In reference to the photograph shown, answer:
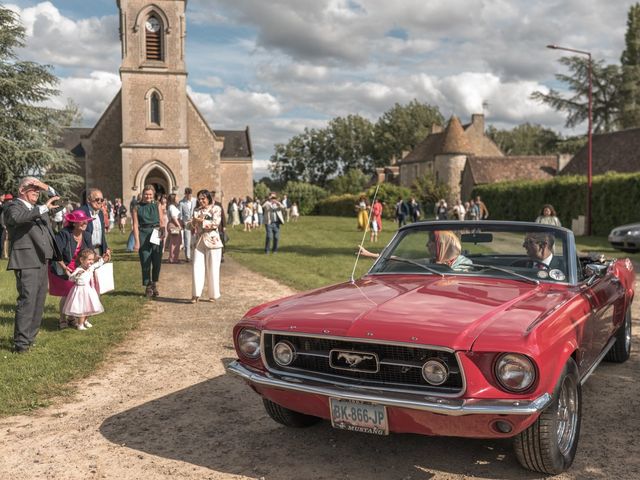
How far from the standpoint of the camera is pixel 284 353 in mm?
4230

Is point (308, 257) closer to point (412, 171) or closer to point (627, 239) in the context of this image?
point (627, 239)

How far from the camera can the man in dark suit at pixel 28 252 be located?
22.6 ft

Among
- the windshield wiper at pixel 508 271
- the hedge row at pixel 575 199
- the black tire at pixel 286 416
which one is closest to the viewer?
the black tire at pixel 286 416

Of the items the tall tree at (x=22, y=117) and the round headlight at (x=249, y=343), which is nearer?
the round headlight at (x=249, y=343)

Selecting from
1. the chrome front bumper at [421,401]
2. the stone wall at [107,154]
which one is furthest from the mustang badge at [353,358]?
the stone wall at [107,154]

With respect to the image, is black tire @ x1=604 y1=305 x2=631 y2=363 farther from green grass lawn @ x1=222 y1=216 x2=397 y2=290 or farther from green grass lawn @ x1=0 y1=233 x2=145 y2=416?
green grass lawn @ x1=222 y1=216 x2=397 y2=290

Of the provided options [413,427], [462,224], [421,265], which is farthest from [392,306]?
[462,224]

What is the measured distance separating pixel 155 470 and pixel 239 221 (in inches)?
1463

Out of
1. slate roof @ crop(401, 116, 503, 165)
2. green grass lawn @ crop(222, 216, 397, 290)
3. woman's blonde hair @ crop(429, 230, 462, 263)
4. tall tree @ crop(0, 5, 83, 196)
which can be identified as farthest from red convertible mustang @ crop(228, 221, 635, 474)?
slate roof @ crop(401, 116, 503, 165)

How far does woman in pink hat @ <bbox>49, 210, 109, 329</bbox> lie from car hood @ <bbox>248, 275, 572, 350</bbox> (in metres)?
4.57

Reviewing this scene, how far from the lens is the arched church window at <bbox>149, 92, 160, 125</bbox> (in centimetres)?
4312

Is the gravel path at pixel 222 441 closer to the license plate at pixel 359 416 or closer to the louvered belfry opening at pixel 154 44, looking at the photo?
the license plate at pixel 359 416

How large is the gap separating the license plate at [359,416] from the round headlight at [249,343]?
752 millimetres

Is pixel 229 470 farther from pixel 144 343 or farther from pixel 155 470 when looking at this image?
pixel 144 343
